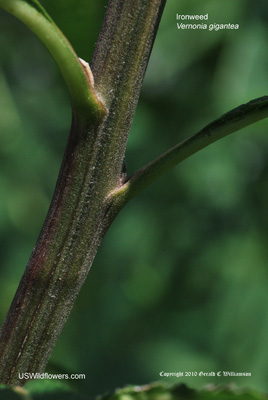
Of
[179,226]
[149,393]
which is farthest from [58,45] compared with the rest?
[179,226]

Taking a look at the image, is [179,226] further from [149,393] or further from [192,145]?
[149,393]

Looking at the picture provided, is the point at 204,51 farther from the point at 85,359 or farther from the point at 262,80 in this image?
the point at 85,359

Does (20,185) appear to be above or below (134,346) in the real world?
above

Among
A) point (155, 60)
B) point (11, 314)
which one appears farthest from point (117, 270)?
point (11, 314)

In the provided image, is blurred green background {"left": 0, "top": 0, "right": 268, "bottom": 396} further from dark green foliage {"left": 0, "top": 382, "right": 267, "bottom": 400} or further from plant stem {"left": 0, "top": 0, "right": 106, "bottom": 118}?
dark green foliage {"left": 0, "top": 382, "right": 267, "bottom": 400}

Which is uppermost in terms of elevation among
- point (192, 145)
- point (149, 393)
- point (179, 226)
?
point (192, 145)
